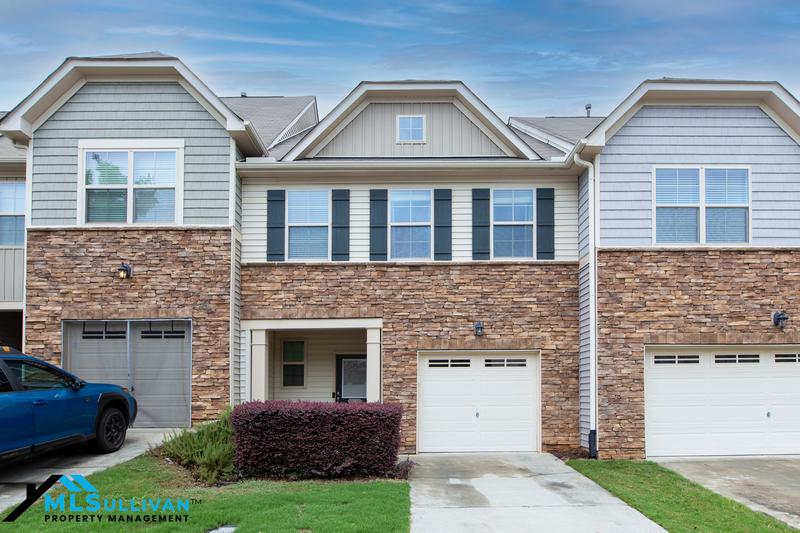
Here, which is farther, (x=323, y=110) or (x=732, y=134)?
(x=323, y=110)

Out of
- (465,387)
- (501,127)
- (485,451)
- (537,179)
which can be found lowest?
(485,451)

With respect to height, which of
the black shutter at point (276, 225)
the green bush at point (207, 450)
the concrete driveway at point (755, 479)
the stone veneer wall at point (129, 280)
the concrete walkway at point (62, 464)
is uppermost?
the black shutter at point (276, 225)

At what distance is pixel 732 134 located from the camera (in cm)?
1355

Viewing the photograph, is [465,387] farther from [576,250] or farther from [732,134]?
[732,134]

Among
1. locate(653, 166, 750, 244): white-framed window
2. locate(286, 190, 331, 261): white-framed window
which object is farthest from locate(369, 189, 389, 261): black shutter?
locate(653, 166, 750, 244): white-framed window

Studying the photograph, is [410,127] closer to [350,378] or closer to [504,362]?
[504,362]

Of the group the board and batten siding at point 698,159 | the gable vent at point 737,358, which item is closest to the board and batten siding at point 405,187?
the board and batten siding at point 698,159

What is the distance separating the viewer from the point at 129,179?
44.3 feet

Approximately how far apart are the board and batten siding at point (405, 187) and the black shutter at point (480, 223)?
0.29ft

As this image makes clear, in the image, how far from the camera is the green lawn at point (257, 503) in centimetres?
779

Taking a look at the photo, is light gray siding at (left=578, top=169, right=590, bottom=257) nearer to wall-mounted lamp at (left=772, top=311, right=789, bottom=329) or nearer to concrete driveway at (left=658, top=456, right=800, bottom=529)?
wall-mounted lamp at (left=772, top=311, right=789, bottom=329)

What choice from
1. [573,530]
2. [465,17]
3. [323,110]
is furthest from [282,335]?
[323,110]

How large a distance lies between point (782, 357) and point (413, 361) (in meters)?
6.85

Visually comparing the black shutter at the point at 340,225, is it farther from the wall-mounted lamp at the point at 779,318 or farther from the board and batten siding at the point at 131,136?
the wall-mounted lamp at the point at 779,318
